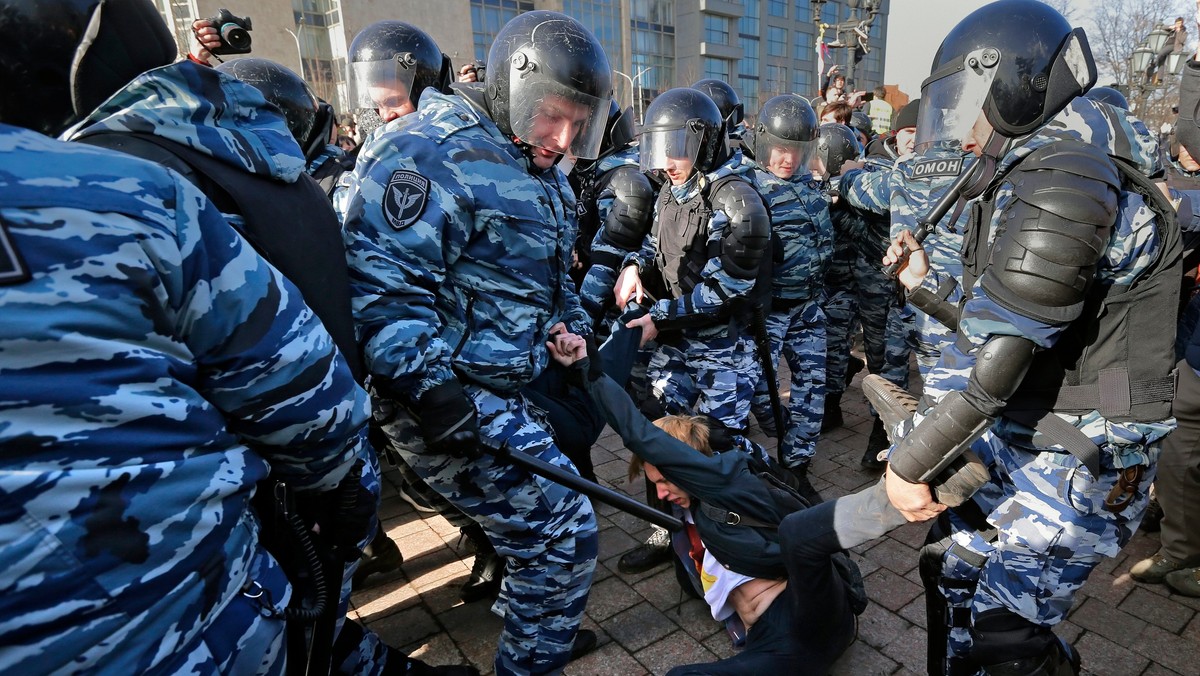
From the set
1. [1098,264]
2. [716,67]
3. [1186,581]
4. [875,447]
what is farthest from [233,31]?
[716,67]

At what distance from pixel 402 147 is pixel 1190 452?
143 inches

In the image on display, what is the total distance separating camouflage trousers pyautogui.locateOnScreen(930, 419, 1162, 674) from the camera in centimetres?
180

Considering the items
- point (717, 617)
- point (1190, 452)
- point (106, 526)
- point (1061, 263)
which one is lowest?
point (717, 617)

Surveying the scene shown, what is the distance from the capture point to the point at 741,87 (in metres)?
61.0

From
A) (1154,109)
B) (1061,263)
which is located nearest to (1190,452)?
(1061,263)

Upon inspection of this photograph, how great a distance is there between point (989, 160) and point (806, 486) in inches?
82.3

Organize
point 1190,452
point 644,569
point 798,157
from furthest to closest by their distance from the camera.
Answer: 1. point 798,157
2. point 644,569
3. point 1190,452

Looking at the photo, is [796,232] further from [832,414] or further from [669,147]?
[832,414]

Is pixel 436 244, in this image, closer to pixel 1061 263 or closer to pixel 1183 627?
pixel 1061 263

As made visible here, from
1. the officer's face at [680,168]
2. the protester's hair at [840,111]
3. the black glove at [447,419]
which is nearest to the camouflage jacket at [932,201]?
the officer's face at [680,168]

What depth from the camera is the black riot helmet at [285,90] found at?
2859 millimetres

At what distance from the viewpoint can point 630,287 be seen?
3932 millimetres

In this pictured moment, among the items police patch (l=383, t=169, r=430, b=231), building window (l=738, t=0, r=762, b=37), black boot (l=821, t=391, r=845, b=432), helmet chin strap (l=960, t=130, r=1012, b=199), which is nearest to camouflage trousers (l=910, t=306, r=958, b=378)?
helmet chin strap (l=960, t=130, r=1012, b=199)

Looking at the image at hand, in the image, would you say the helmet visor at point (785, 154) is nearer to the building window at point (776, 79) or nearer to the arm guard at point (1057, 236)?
the arm guard at point (1057, 236)
